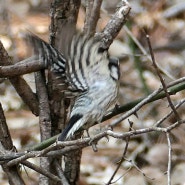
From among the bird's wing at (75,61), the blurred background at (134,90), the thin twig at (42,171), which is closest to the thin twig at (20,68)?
the bird's wing at (75,61)

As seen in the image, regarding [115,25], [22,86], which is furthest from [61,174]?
[115,25]

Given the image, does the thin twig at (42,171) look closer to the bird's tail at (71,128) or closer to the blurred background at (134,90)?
the bird's tail at (71,128)

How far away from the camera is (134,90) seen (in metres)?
5.35

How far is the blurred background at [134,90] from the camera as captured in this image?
4.10 m

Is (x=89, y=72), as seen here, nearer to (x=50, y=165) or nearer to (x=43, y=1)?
(x=50, y=165)

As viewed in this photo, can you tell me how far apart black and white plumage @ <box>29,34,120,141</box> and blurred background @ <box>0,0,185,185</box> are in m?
0.24

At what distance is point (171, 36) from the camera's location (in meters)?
6.11

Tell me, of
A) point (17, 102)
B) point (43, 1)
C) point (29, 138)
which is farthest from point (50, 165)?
point (43, 1)

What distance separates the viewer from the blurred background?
161 inches

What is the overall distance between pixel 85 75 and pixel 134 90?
3007 millimetres

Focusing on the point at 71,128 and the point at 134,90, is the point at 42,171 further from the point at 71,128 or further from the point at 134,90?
the point at 134,90

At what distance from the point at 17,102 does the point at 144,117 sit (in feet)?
3.82

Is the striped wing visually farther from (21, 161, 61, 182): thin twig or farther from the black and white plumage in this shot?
(21, 161, 61, 182): thin twig

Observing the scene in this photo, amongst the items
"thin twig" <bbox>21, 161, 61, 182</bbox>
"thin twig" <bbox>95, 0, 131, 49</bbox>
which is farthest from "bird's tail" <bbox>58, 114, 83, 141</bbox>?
"thin twig" <bbox>95, 0, 131, 49</bbox>
